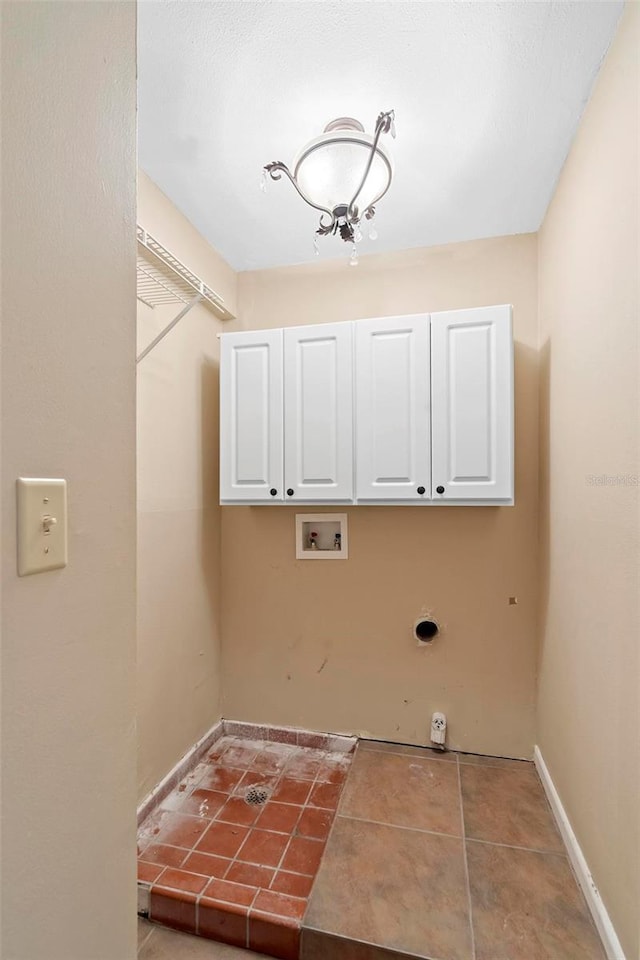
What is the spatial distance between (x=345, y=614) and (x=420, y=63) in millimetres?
2091

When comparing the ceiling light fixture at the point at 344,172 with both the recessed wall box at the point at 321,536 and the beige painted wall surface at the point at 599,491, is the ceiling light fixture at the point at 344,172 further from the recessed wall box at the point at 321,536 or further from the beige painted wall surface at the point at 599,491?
the recessed wall box at the point at 321,536

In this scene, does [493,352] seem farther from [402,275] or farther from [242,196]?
[242,196]

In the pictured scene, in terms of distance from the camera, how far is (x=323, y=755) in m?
2.19

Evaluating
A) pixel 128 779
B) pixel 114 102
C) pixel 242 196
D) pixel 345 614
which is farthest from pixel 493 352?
pixel 128 779

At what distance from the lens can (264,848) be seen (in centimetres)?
157

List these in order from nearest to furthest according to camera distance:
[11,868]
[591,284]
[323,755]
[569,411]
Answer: [11,868] < [591,284] < [569,411] < [323,755]

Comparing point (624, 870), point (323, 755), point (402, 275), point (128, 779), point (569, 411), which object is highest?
point (402, 275)

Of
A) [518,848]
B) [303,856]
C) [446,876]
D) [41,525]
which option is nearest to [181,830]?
[303,856]

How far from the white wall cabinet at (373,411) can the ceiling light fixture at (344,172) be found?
576 millimetres

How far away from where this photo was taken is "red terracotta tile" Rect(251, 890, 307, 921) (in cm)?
132

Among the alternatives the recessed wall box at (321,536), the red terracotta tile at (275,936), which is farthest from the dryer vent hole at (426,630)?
the red terracotta tile at (275,936)

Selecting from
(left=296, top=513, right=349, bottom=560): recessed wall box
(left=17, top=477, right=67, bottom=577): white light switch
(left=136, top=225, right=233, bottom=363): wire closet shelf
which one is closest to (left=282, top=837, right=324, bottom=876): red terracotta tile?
(left=296, top=513, right=349, bottom=560): recessed wall box

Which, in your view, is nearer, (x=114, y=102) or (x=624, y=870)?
(x=114, y=102)

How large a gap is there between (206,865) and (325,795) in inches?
20.9
